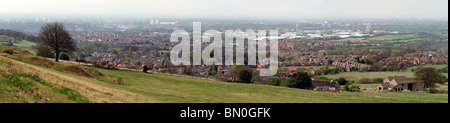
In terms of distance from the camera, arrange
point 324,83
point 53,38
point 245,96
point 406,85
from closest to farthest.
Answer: point 245,96
point 53,38
point 406,85
point 324,83

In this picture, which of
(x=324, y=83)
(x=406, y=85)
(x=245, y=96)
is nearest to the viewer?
(x=245, y=96)

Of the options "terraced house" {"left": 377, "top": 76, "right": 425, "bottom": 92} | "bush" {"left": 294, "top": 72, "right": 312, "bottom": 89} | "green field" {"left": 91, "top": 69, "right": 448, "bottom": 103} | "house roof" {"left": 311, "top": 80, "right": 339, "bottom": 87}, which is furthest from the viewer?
"house roof" {"left": 311, "top": 80, "right": 339, "bottom": 87}

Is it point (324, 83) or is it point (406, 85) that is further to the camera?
point (324, 83)

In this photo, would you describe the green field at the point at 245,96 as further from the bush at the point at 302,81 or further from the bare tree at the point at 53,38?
the bare tree at the point at 53,38

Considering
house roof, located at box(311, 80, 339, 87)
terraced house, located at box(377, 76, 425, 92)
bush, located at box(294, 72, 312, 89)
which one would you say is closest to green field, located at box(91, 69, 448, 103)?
bush, located at box(294, 72, 312, 89)

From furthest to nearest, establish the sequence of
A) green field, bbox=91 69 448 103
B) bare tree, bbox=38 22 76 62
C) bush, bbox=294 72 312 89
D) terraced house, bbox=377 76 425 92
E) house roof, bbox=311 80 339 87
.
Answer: house roof, bbox=311 80 339 87
terraced house, bbox=377 76 425 92
bush, bbox=294 72 312 89
bare tree, bbox=38 22 76 62
green field, bbox=91 69 448 103

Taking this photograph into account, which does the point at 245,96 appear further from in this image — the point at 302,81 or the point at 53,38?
the point at 53,38

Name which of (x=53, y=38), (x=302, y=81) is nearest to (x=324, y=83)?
(x=302, y=81)

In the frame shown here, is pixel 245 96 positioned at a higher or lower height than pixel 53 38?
lower

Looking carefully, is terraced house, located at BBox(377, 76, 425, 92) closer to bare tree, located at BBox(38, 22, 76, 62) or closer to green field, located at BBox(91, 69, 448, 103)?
green field, located at BBox(91, 69, 448, 103)

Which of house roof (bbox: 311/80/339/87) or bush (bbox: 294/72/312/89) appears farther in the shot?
house roof (bbox: 311/80/339/87)
